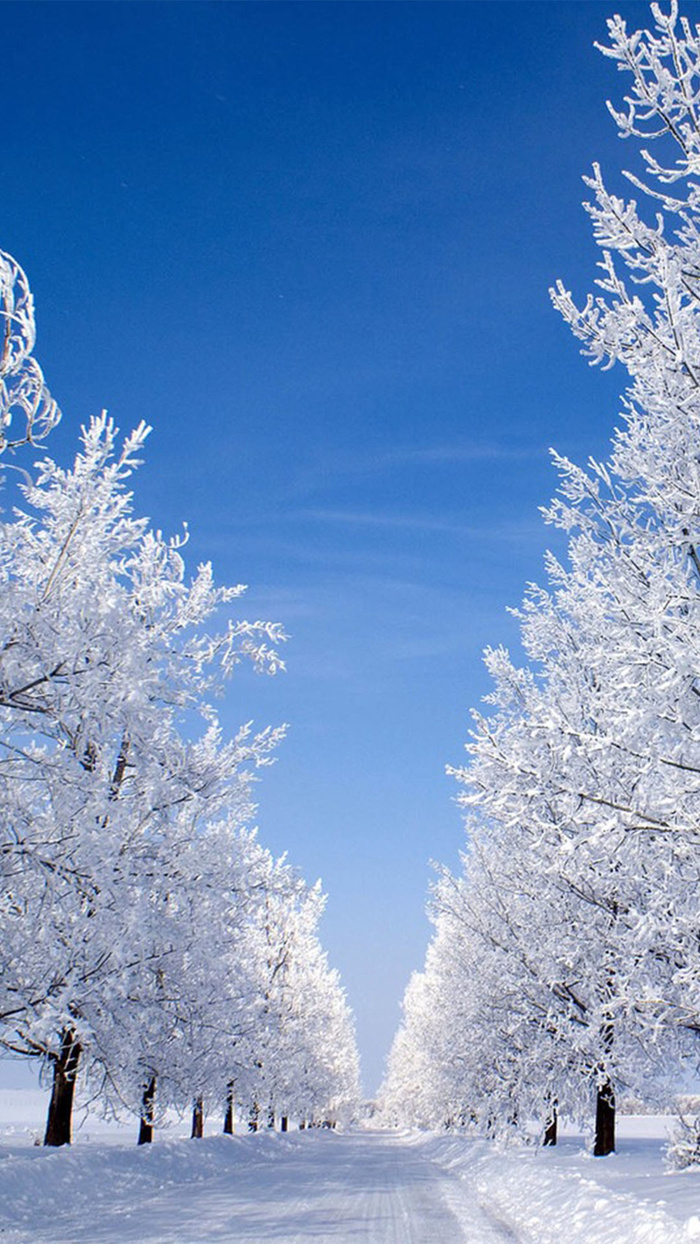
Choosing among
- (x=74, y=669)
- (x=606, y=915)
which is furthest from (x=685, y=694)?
(x=606, y=915)

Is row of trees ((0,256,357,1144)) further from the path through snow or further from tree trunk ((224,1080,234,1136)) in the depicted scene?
tree trunk ((224,1080,234,1136))

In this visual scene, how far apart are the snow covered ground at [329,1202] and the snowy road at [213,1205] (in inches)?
1.0

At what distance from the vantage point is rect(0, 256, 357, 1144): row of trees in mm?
6973

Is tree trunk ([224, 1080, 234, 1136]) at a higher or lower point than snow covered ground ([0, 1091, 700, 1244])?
lower

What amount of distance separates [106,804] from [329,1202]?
10.1 meters

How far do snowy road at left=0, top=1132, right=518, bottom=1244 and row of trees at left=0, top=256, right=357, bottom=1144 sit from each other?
1171 mm

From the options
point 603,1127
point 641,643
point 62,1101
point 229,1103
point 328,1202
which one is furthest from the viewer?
point 229,1103

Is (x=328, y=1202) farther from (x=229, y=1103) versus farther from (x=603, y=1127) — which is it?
(x=229, y=1103)

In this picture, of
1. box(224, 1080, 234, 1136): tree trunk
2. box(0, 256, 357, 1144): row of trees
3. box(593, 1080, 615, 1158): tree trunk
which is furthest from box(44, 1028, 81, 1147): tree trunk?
box(224, 1080, 234, 1136): tree trunk

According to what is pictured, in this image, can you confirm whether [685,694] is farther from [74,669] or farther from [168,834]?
[168,834]

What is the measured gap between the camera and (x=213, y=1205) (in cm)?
1262

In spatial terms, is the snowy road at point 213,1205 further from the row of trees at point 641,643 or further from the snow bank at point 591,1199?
Answer: the row of trees at point 641,643

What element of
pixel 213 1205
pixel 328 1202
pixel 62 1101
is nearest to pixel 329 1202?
pixel 328 1202

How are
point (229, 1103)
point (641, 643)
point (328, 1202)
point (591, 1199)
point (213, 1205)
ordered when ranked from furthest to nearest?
1. point (229, 1103)
2. point (328, 1202)
3. point (213, 1205)
4. point (591, 1199)
5. point (641, 643)
